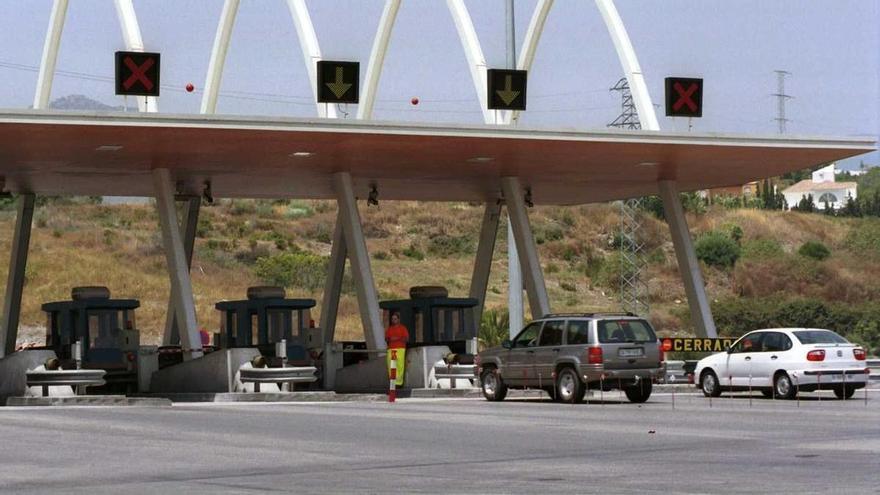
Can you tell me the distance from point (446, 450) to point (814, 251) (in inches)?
3963

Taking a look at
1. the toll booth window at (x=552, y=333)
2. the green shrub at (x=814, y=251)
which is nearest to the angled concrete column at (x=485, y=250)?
the toll booth window at (x=552, y=333)

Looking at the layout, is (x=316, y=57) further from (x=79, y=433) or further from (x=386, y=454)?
(x=386, y=454)

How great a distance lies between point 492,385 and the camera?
32156mm

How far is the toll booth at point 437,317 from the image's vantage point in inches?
1606

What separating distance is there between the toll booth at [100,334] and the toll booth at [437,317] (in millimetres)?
6655

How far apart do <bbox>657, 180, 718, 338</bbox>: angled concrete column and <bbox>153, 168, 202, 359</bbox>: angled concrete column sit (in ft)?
39.0

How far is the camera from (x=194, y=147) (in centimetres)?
3522

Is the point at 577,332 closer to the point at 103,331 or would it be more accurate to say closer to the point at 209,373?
the point at 209,373

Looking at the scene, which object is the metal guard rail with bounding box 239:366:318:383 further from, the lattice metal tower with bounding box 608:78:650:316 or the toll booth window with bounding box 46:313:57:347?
the lattice metal tower with bounding box 608:78:650:316

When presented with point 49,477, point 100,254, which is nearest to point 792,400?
point 49,477

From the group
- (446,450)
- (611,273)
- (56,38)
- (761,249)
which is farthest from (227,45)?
(761,249)

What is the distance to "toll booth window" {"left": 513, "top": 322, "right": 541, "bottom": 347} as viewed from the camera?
3183 cm

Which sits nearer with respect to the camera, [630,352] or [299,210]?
[630,352]

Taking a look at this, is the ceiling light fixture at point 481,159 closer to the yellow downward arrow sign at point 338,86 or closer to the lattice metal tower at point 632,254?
the yellow downward arrow sign at point 338,86
